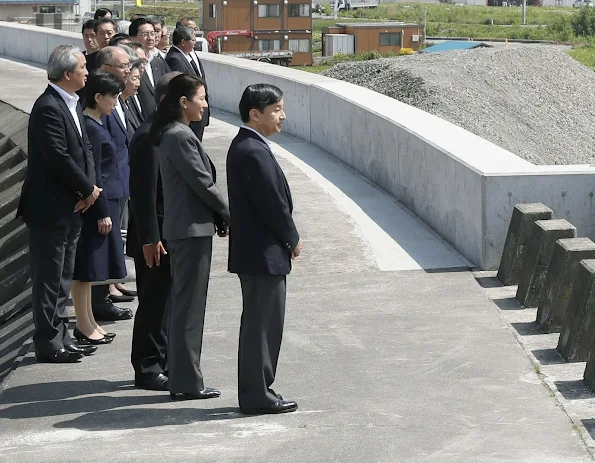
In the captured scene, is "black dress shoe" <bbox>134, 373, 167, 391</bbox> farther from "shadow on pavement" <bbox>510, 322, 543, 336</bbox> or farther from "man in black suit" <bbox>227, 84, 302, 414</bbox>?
"shadow on pavement" <bbox>510, 322, 543, 336</bbox>

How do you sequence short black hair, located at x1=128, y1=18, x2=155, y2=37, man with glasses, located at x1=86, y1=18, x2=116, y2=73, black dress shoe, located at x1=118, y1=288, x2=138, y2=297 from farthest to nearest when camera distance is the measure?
short black hair, located at x1=128, y1=18, x2=155, y2=37
man with glasses, located at x1=86, y1=18, x2=116, y2=73
black dress shoe, located at x1=118, y1=288, x2=138, y2=297

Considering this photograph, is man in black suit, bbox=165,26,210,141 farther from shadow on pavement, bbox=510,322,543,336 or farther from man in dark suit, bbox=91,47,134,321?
shadow on pavement, bbox=510,322,543,336

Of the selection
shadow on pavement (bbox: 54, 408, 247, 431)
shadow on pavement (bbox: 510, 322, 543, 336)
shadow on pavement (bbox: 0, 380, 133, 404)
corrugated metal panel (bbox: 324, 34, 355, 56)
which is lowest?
corrugated metal panel (bbox: 324, 34, 355, 56)

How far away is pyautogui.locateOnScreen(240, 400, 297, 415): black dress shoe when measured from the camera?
6676mm

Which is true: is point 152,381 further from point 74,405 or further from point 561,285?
point 561,285

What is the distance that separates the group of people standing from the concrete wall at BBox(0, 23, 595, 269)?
2.95 m

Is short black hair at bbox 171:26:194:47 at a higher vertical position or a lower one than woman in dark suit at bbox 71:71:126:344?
higher

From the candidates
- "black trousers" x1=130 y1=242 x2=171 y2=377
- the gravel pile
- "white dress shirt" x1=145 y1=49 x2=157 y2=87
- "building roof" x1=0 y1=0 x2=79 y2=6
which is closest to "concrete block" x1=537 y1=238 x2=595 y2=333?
"black trousers" x1=130 y1=242 x2=171 y2=377

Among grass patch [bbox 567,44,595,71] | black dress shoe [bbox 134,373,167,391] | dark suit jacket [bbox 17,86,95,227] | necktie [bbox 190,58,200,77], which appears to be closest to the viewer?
black dress shoe [bbox 134,373,167,391]

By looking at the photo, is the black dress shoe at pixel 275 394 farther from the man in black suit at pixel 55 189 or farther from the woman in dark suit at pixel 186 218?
the man in black suit at pixel 55 189

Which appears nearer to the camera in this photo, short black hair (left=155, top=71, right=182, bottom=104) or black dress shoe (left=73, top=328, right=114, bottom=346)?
short black hair (left=155, top=71, right=182, bottom=104)

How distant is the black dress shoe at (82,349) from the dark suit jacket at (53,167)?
2.67ft

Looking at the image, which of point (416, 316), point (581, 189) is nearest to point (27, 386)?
point (416, 316)

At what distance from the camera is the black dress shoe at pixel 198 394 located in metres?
6.96
